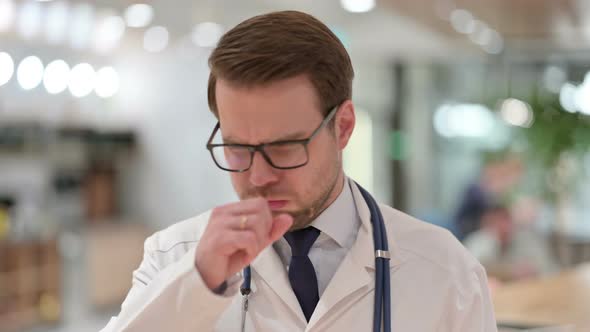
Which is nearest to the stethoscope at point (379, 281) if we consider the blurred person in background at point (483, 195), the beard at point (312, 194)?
the beard at point (312, 194)

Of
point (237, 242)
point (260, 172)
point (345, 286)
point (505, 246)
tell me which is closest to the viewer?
point (237, 242)

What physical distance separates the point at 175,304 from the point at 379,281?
15.4 inches

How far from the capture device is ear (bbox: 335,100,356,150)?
1.41 metres

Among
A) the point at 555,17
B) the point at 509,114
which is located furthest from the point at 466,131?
the point at 555,17

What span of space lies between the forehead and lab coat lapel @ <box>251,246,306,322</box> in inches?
10.7

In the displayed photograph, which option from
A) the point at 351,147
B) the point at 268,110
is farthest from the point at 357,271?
the point at 351,147

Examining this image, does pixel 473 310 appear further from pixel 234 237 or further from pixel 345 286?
pixel 234 237

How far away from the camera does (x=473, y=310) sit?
4.69 feet

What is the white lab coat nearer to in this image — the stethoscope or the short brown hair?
the stethoscope

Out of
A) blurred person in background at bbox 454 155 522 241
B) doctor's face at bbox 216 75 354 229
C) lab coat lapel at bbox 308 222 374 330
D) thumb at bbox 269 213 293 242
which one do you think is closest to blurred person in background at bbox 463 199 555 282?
blurred person in background at bbox 454 155 522 241

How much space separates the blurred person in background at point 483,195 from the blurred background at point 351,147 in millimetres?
20

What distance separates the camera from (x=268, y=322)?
4.64 ft

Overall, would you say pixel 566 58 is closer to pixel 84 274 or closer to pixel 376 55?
pixel 376 55

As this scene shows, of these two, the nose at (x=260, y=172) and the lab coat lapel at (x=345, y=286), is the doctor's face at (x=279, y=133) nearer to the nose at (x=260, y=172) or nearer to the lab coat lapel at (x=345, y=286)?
the nose at (x=260, y=172)
